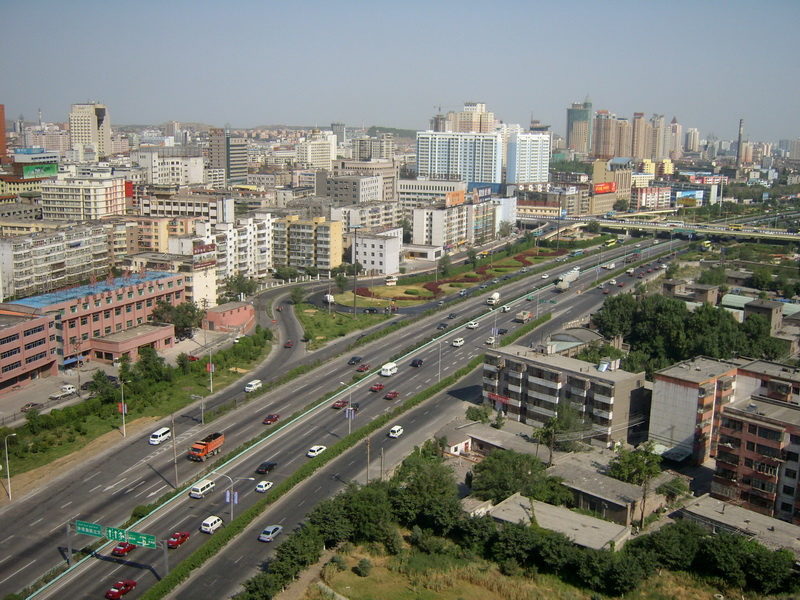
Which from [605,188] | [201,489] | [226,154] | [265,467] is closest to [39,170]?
[226,154]

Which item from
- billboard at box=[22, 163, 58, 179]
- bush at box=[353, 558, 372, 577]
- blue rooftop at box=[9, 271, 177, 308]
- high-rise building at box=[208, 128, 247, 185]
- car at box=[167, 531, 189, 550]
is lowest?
bush at box=[353, 558, 372, 577]

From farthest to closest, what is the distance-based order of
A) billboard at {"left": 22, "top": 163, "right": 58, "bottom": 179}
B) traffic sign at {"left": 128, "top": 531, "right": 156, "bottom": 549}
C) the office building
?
1. the office building
2. billboard at {"left": 22, "top": 163, "right": 58, "bottom": 179}
3. traffic sign at {"left": 128, "top": 531, "right": 156, "bottom": 549}

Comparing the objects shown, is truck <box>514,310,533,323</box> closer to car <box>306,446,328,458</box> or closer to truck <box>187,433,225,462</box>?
car <box>306,446,328,458</box>

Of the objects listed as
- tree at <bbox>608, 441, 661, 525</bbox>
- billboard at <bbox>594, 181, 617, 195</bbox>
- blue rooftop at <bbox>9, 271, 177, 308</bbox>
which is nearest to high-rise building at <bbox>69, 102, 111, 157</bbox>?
billboard at <bbox>594, 181, 617, 195</bbox>

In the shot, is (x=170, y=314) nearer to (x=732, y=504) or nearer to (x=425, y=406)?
(x=425, y=406)

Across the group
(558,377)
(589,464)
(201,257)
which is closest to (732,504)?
(589,464)

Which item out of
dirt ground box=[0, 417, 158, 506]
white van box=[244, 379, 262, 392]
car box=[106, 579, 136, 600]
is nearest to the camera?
car box=[106, 579, 136, 600]

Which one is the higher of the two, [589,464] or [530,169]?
[530,169]
